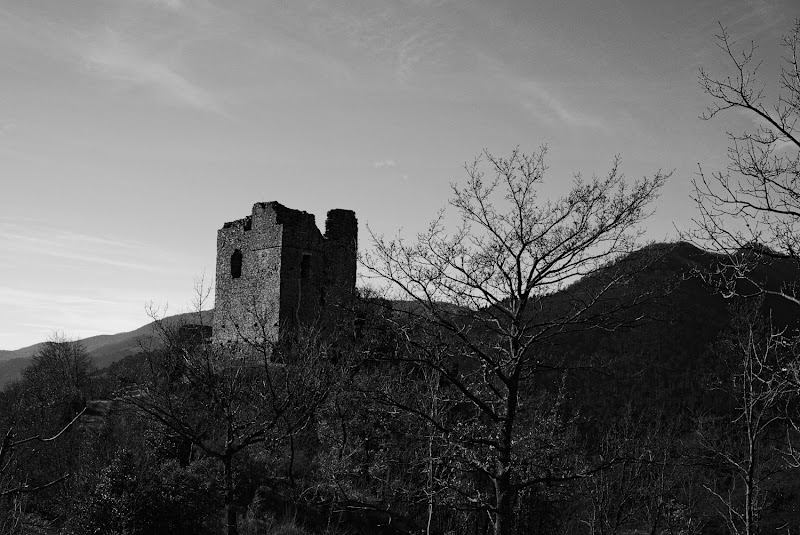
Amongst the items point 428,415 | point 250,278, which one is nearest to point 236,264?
point 250,278

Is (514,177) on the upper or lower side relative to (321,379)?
upper

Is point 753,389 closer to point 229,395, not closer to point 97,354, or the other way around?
point 229,395

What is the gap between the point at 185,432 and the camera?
12.8m

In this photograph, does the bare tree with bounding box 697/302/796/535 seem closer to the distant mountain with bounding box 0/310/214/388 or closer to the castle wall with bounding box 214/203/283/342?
the castle wall with bounding box 214/203/283/342

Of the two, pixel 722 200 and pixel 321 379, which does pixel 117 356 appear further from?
pixel 722 200

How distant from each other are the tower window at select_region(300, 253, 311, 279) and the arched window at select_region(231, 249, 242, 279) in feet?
10.6

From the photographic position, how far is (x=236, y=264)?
28906 mm

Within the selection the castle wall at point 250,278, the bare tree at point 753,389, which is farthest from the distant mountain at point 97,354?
the bare tree at point 753,389

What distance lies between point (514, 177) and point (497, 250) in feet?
3.87

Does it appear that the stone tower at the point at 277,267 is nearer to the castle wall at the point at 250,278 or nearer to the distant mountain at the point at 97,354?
the castle wall at the point at 250,278

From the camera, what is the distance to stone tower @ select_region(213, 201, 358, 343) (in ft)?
87.4

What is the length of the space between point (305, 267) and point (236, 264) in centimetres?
367

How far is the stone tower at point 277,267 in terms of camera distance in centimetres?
2664

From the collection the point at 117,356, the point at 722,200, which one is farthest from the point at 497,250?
the point at 117,356
